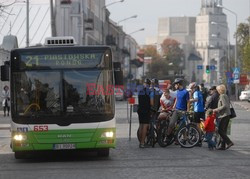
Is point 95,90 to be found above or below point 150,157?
above

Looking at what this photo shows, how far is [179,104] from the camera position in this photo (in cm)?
2475

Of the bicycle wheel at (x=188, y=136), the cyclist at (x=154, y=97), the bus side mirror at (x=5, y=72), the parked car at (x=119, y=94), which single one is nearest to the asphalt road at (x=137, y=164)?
the bicycle wheel at (x=188, y=136)

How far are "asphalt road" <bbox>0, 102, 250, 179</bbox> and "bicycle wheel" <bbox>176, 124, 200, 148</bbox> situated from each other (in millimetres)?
254

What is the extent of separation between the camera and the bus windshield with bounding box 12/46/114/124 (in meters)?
20.1

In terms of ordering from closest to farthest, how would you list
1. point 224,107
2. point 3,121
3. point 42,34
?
1. point 224,107
2. point 3,121
3. point 42,34

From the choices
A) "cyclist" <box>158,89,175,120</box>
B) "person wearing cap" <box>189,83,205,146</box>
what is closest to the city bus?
"cyclist" <box>158,89,175,120</box>

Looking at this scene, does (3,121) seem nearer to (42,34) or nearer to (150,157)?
(150,157)

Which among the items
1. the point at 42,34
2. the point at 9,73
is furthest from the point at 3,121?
the point at 42,34

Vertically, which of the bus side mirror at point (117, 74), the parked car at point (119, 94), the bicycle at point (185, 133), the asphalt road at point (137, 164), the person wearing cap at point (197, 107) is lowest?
the parked car at point (119, 94)

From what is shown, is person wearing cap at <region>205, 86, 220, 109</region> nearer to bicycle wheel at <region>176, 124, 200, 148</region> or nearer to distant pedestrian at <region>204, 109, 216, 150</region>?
bicycle wheel at <region>176, 124, 200, 148</region>

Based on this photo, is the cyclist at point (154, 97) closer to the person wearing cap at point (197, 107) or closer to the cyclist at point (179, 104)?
the cyclist at point (179, 104)

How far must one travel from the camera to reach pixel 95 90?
2028cm

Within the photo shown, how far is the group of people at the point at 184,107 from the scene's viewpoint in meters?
23.4

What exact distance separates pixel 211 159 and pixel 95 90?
3037 mm
